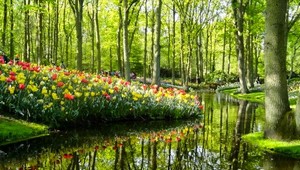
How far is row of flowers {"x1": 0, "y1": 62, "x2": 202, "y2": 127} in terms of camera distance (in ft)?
33.4

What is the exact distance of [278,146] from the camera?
8.74 m

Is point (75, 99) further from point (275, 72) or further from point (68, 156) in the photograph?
point (275, 72)

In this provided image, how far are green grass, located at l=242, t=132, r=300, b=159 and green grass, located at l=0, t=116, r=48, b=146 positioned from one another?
560 centimetres

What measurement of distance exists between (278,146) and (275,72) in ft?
6.71

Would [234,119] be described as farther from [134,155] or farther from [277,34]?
[134,155]

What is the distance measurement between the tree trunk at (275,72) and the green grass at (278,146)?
0.32 metres

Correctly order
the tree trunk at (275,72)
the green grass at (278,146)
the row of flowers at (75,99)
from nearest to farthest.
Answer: the green grass at (278,146) → the tree trunk at (275,72) → the row of flowers at (75,99)

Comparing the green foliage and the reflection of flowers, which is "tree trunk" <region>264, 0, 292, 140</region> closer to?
the reflection of flowers

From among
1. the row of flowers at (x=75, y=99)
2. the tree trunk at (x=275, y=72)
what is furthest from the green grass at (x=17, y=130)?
the tree trunk at (x=275, y=72)

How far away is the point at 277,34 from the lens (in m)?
9.62

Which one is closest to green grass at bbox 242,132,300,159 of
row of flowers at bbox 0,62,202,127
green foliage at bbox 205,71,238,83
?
row of flowers at bbox 0,62,202,127

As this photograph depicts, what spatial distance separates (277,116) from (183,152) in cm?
301

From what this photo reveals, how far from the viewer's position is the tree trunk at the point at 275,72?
947 cm

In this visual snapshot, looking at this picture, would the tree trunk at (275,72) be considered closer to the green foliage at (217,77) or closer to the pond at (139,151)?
the pond at (139,151)
